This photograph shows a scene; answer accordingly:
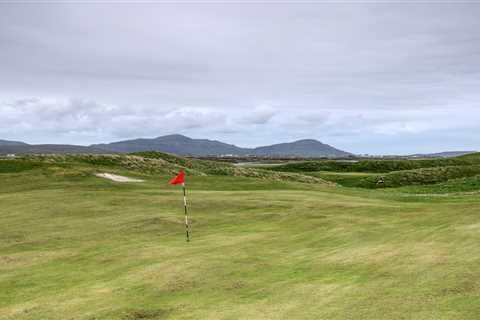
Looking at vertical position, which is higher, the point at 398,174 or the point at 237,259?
the point at 398,174

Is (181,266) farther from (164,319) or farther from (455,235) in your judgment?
(455,235)

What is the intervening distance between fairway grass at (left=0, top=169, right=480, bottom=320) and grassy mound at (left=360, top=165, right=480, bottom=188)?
4003cm

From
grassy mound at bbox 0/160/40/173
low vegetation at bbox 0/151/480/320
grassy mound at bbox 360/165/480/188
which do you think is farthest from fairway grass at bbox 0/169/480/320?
grassy mound at bbox 360/165/480/188

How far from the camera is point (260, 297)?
1346cm

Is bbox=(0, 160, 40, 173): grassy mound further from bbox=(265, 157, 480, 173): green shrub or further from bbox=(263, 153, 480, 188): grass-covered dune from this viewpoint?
bbox=(265, 157, 480, 173): green shrub

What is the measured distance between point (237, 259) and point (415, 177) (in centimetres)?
6337

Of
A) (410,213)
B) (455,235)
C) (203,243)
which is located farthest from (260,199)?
(455,235)

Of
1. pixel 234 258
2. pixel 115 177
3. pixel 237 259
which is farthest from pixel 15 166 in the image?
pixel 237 259

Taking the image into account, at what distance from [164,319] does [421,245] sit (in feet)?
33.6

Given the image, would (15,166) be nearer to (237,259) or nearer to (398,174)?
(237,259)

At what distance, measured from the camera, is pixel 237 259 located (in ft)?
59.6

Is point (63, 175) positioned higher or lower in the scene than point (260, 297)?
higher

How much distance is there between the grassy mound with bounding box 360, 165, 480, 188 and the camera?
72125mm

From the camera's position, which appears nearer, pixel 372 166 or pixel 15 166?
pixel 15 166
